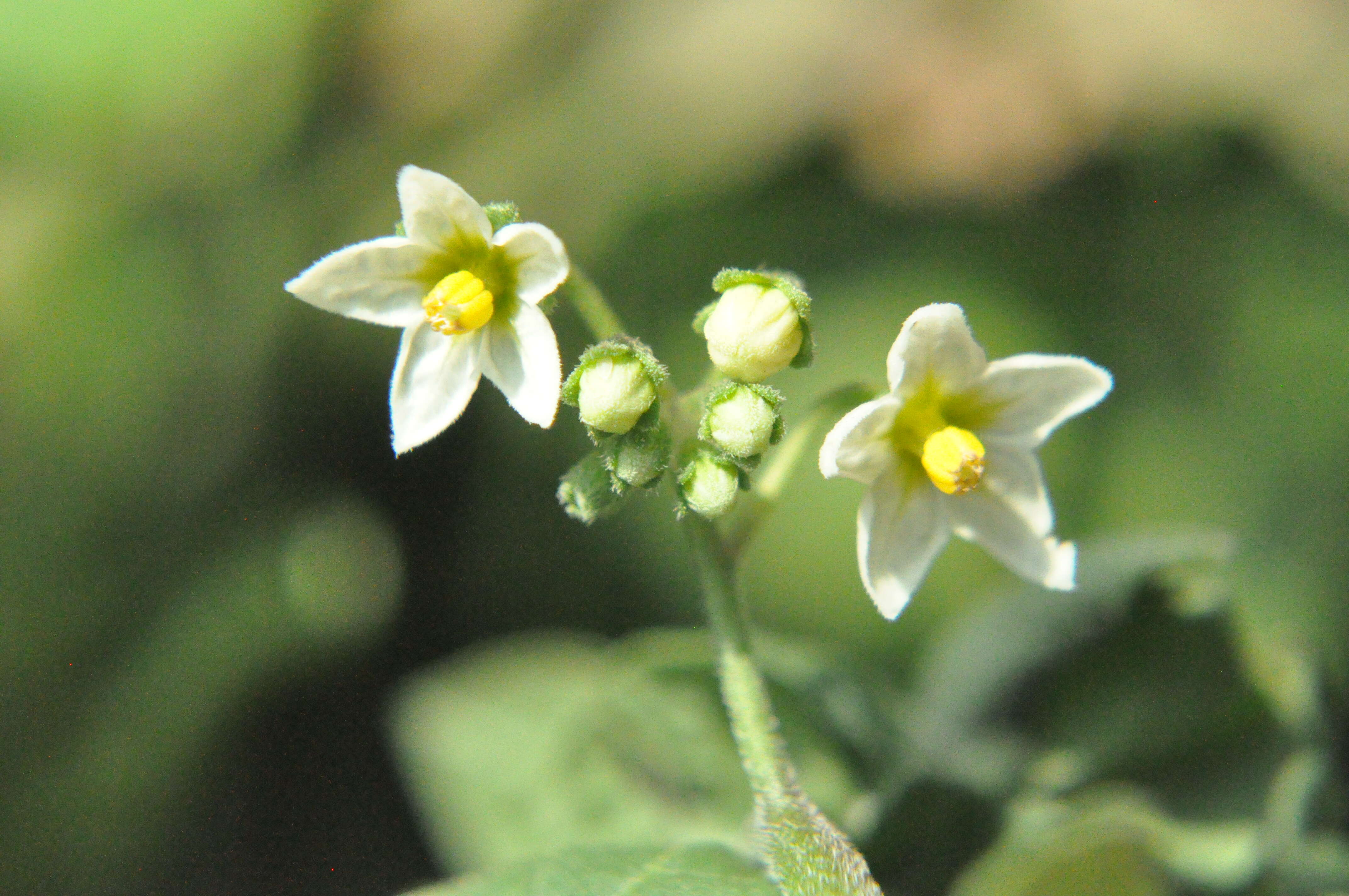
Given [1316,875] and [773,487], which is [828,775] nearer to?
[773,487]

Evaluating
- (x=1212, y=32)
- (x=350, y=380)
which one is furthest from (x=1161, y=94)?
(x=350, y=380)

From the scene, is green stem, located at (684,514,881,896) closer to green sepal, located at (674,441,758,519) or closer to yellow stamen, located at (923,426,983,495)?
green sepal, located at (674,441,758,519)

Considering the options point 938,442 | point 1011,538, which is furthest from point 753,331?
point 1011,538

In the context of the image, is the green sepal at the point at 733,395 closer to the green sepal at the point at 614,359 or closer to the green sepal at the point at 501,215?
the green sepal at the point at 614,359

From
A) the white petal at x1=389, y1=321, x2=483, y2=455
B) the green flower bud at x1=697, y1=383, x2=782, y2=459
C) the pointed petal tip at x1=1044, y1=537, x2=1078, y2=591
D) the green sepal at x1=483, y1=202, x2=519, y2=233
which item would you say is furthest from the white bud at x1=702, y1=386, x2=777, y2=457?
the pointed petal tip at x1=1044, y1=537, x2=1078, y2=591

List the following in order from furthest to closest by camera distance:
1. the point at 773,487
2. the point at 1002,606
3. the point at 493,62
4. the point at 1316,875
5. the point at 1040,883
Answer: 1. the point at 493,62
2. the point at 1002,606
3. the point at 1316,875
4. the point at 1040,883
5. the point at 773,487

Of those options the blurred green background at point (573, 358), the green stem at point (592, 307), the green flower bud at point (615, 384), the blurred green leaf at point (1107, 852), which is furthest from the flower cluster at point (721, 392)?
the blurred green background at point (573, 358)
